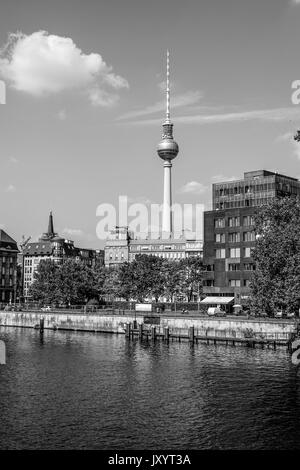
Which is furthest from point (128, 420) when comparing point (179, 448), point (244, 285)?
point (244, 285)

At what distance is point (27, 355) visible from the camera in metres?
77.8

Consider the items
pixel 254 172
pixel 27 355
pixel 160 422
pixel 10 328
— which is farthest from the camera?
pixel 254 172

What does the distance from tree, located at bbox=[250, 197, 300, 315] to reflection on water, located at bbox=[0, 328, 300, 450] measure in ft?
24.4

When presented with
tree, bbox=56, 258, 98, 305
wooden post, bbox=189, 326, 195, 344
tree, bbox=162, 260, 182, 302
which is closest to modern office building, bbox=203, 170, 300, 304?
tree, bbox=162, 260, 182, 302

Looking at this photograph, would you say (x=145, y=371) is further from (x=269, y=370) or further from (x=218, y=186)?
(x=218, y=186)

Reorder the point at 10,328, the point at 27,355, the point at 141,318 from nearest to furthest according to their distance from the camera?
the point at 27,355
the point at 141,318
the point at 10,328

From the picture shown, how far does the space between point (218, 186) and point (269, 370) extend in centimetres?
9981

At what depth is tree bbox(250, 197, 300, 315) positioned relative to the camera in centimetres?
7269

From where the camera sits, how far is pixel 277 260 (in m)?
76.8

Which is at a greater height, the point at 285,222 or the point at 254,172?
the point at 254,172

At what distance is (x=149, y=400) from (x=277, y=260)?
33116 mm

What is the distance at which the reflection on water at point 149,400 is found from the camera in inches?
1539

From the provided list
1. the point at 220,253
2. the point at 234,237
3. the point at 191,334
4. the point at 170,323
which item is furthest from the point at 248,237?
the point at 191,334

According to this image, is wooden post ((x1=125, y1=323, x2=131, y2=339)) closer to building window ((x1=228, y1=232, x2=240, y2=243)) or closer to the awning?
the awning
